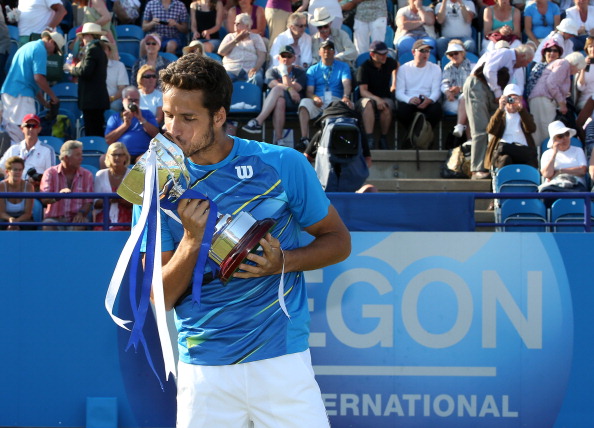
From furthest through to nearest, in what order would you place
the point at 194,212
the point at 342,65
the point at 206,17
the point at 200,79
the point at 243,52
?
1. the point at 206,17
2. the point at 243,52
3. the point at 342,65
4. the point at 200,79
5. the point at 194,212

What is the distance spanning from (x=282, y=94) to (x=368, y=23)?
2189 mm

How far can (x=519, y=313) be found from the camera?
20.1ft

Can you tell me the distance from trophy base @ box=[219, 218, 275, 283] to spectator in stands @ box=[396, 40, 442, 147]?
7.55 meters

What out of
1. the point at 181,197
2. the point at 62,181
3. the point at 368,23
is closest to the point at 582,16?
the point at 368,23

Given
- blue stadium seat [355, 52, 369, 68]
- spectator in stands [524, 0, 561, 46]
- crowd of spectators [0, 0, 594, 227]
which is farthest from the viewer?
spectator in stands [524, 0, 561, 46]

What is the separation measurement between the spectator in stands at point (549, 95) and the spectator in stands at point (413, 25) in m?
1.70

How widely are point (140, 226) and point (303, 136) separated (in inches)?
275

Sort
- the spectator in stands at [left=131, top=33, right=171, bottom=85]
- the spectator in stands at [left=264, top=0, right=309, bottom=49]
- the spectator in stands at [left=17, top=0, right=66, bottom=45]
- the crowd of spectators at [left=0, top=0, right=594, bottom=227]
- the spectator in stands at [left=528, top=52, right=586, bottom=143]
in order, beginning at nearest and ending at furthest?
the crowd of spectators at [left=0, top=0, right=594, bottom=227]
the spectator in stands at [left=528, top=52, right=586, bottom=143]
the spectator in stands at [left=131, top=33, right=171, bottom=85]
the spectator in stands at [left=17, top=0, right=66, bottom=45]
the spectator in stands at [left=264, top=0, right=309, bottom=49]

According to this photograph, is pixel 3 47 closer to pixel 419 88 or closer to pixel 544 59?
pixel 419 88

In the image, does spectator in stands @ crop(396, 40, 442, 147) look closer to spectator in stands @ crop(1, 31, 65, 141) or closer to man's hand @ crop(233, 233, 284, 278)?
spectator in stands @ crop(1, 31, 65, 141)

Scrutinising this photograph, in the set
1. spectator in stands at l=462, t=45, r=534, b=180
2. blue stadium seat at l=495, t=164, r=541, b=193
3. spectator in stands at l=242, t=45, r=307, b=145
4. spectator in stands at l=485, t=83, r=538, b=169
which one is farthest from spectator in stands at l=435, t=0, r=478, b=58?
blue stadium seat at l=495, t=164, r=541, b=193

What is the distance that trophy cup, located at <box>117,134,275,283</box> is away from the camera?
2.81 metres

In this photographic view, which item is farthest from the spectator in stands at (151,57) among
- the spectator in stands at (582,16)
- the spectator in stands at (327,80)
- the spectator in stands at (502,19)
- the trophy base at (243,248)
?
the trophy base at (243,248)

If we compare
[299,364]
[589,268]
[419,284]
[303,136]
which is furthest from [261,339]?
[303,136]
